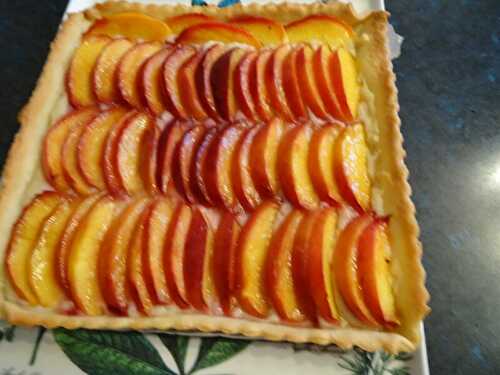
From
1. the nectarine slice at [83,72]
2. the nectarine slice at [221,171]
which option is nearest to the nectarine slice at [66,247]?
the nectarine slice at [221,171]

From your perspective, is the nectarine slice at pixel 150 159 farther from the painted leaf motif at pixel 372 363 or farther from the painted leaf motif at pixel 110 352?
the painted leaf motif at pixel 372 363

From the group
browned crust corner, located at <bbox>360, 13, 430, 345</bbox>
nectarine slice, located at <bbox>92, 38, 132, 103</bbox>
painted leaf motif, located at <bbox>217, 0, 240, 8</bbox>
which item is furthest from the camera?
painted leaf motif, located at <bbox>217, 0, 240, 8</bbox>

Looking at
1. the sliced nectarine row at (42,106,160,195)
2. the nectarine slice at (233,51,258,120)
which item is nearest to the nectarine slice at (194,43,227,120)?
the nectarine slice at (233,51,258,120)

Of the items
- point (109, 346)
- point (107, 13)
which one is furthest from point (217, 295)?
point (107, 13)

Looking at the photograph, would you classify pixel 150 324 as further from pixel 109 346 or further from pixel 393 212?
pixel 393 212

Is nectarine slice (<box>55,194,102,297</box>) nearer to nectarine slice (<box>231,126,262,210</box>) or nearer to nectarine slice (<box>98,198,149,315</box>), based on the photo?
nectarine slice (<box>98,198,149,315</box>)

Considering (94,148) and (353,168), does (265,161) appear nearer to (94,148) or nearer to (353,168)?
(353,168)

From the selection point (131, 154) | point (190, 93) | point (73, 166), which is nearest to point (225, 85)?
point (190, 93)
